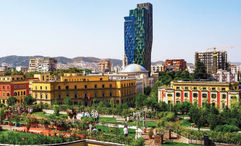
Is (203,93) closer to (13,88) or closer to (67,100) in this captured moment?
(67,100)

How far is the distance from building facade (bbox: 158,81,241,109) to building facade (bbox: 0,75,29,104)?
2808 centimetres

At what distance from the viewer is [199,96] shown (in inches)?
1735

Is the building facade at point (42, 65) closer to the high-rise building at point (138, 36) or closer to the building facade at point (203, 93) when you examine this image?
the high-rise building at point (138, 36)

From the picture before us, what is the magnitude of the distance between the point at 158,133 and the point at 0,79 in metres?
43.4

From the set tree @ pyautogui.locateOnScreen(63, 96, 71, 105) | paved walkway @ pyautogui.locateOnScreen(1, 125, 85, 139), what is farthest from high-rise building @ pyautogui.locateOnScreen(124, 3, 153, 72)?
paved walkway @ pyautogui.locateOnScreen(1, 125, 85, 139)

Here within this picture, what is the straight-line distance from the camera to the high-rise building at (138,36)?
5118 inches

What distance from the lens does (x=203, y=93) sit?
43656 millimetres

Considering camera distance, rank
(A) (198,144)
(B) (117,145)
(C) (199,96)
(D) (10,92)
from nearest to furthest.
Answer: (B) (117,145) → (A) (198,144) → (C) (199,96) → (D) (10,92)

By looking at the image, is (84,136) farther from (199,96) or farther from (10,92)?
(10,92)

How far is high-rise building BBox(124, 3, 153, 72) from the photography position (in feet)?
427

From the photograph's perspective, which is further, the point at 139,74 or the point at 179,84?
the point at 139,74

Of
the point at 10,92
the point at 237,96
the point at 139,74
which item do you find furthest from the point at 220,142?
the point at 139,74

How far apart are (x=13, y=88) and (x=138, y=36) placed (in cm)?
8473

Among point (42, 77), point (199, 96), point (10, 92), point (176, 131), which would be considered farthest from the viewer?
point (42, 77)
